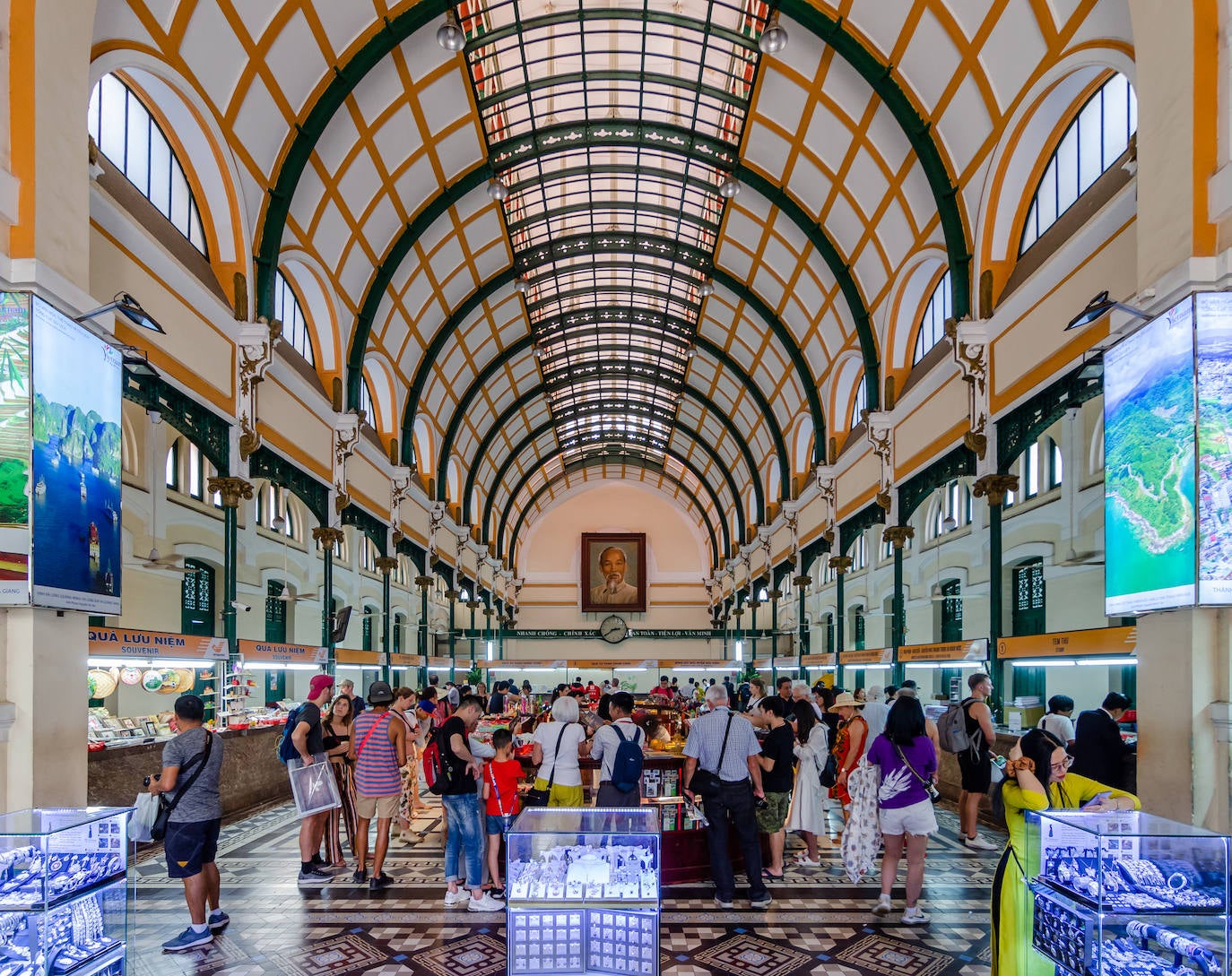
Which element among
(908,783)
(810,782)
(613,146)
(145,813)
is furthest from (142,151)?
(613,146)

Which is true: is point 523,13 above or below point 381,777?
above

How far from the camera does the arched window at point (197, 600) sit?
16375 mm

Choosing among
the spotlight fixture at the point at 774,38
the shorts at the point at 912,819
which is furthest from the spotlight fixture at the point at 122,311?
the spotlight fixture at the point at 774,38

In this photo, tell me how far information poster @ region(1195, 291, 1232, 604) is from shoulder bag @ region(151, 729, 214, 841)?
692 cm

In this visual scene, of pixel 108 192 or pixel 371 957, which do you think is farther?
pixel 108 192

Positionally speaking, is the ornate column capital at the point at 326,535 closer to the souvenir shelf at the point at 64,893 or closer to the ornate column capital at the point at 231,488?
the ornate column capital at the point at 231,488

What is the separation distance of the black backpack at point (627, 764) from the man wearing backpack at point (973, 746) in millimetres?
4212

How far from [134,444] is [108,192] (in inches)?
231

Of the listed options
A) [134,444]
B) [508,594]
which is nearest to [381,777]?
[134,444]

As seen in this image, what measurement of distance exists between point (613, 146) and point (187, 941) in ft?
58.4

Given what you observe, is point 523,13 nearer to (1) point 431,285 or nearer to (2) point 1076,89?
(1) point 431,285

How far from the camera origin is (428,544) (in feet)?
90.2

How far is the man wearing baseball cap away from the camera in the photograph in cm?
822

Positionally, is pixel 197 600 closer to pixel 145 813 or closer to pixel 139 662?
pixel 139 662
